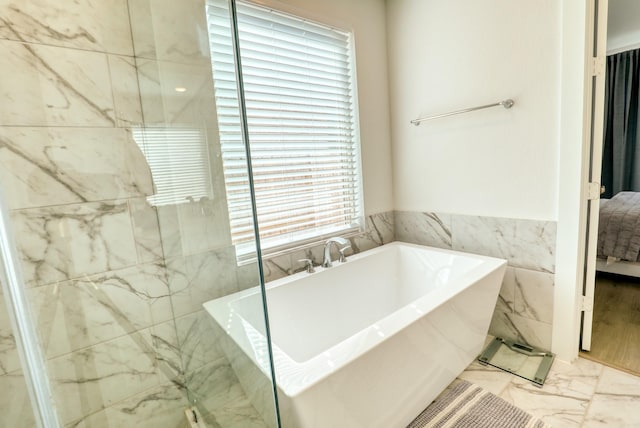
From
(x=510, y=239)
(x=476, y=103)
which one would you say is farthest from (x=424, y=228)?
(x=476, y=103)

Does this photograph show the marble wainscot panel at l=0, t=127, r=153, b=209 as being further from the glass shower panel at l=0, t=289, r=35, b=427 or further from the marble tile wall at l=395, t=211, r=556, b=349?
the marble tile wall at l=395, t=211, r=556, b=349

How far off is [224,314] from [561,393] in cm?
178

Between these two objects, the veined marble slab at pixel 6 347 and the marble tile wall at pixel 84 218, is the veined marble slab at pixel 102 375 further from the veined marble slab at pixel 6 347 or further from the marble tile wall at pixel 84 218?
the veined marble slab at pixel 6 347

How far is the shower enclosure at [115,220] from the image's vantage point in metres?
1.11

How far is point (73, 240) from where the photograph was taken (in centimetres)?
125

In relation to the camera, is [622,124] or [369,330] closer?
[369,330]

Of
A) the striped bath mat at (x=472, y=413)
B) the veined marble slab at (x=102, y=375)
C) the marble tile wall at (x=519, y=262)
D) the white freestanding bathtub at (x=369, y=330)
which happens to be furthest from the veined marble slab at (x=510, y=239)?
the veined marble slab at (x=102, y=375)

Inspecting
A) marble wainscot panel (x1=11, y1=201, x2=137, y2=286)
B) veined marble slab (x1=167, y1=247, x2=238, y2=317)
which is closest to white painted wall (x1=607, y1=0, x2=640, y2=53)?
veined marble slab (x1=167, y1=247, x2=238, y2=317)

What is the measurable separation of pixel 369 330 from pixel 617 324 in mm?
2163

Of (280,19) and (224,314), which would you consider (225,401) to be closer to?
(224,314)

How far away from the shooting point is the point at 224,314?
128 cm

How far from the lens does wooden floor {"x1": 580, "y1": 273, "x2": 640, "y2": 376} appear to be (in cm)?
185

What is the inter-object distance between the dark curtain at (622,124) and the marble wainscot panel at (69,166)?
630 cm

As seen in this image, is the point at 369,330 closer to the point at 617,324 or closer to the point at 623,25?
the point at 617,324
